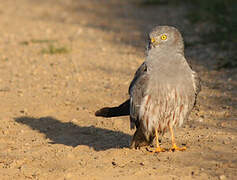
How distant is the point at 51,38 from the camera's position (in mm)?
12258

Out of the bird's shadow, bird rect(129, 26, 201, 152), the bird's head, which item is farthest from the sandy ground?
the bird's head

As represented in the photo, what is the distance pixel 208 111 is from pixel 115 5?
994 centimetres

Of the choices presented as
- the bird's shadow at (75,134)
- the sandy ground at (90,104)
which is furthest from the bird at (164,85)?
the bird's shadow at (75,134)

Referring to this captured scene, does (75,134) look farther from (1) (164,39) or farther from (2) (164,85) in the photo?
(1) (164,39)

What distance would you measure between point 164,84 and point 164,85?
1cm

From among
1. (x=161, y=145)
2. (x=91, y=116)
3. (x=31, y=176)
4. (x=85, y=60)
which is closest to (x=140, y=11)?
(x=85, y=60)

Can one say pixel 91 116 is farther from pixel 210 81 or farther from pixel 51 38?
pixel 51 38

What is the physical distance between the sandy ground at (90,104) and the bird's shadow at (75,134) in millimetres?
13

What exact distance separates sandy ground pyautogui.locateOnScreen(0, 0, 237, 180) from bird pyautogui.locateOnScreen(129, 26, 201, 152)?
1.34 feet

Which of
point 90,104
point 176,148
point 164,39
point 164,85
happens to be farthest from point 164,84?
point 90,104

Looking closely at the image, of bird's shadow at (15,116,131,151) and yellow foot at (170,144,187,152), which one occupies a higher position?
yellow foot at (170,144,187,152)

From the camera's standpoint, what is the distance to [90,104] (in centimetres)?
759

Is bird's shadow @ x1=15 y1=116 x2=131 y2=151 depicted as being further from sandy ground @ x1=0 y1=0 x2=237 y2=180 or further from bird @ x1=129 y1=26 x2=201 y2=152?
bird @ x1=129 y1=26 x2=201 y2=152

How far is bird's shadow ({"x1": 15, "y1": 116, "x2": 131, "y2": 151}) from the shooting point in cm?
625
